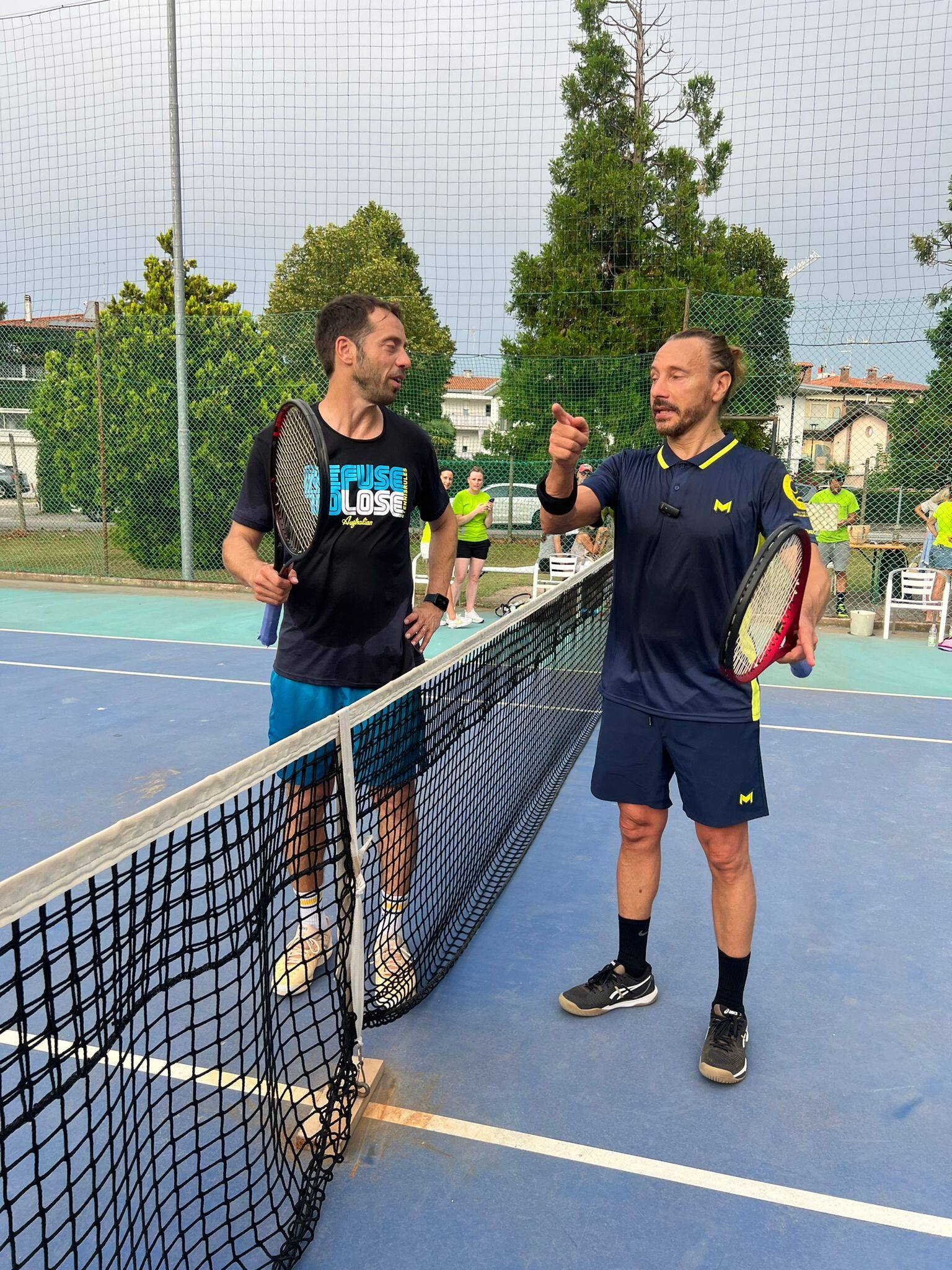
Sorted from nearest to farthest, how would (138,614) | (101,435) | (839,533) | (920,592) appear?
1. (920,592)
2. (138,614)
3. (839,533)
4. (101,435)

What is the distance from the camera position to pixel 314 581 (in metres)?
2.77

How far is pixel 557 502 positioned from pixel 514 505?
56.2 feet

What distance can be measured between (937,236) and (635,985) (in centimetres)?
1144

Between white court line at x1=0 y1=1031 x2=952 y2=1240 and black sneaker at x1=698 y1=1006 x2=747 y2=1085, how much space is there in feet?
1.11

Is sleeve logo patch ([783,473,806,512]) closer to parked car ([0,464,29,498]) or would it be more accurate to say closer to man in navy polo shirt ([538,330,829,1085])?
man in navy polo shirt ([538,330,829,1085])

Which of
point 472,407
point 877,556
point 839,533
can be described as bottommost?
point 877,556

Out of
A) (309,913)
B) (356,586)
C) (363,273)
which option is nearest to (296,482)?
(356,586)

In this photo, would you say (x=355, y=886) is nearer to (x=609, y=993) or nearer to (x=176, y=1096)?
(x=176, y=1096)

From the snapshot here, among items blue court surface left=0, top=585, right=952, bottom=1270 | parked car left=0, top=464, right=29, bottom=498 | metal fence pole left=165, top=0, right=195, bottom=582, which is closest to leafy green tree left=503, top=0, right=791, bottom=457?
metal fence pole left=165, top=0, right=195, bottom=582

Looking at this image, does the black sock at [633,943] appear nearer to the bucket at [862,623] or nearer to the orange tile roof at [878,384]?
the bucket at [862,623]

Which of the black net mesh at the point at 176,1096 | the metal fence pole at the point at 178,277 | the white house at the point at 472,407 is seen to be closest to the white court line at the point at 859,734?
the black net mesh at the point at 176,1096

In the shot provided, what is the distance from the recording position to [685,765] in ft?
8.46

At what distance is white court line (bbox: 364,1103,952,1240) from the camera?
6.99ft

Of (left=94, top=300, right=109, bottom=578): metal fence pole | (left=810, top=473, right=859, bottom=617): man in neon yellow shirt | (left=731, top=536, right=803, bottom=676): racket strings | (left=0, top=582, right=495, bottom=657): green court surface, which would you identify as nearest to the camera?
(left=731, top=536, right=803, bottom=676): racket strings
